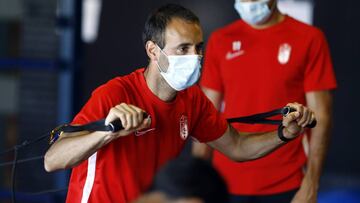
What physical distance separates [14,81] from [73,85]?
152cm

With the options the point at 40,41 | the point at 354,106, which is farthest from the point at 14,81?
the point at 354,106

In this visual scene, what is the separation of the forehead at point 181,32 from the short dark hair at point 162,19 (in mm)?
21

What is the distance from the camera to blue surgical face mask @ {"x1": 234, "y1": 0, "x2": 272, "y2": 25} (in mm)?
4852

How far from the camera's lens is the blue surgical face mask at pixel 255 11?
15.9 feet

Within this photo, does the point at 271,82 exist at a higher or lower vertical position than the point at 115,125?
lower

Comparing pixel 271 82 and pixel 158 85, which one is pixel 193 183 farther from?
pixel 271 82

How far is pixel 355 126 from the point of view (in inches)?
340

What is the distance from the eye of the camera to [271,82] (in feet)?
15.8

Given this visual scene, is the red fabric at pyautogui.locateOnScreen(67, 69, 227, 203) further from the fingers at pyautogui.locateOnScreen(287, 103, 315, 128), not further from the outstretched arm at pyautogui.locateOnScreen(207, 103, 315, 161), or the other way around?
the fingers at pyautogui.locateOnScreen(287, 103, 315, 128)

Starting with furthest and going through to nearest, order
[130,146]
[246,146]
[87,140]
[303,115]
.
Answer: [246,146], [303,115], [130,146], [87,140]

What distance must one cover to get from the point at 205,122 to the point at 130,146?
55 centimetres

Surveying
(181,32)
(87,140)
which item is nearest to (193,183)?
(87,140)

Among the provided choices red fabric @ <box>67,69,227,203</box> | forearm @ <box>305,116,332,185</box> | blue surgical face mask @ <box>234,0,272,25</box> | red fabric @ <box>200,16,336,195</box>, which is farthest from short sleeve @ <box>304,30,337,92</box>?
red fabric @ <box>67,69,227,203</box>

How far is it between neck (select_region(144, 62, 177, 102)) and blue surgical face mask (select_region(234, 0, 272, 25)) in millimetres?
1108
